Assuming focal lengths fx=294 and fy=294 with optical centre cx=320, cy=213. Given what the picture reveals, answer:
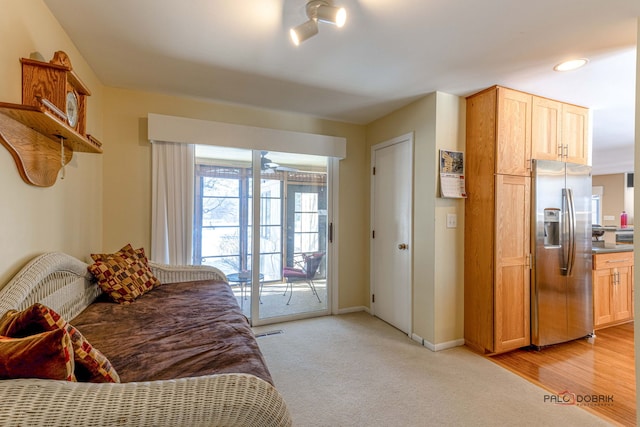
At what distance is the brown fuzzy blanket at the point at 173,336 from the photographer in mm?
1165

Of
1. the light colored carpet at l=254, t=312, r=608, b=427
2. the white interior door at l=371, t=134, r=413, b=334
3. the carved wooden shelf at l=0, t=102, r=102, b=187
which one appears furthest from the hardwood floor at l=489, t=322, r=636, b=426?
the carved wooden shelf at l=0, t=102, r=102, b=187

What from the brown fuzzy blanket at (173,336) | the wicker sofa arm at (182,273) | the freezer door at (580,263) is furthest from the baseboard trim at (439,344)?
the wicker sofa arm at (182,273)

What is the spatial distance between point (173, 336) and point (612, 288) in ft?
14.4

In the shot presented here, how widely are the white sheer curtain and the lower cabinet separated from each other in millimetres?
4251

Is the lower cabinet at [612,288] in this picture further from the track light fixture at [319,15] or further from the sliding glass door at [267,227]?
the track light fixture at [319,15]

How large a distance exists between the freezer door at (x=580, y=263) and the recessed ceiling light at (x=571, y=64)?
101cm

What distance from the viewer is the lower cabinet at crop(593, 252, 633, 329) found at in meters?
3.15

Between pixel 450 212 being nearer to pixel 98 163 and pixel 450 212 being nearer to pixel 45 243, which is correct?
pixel 45 243

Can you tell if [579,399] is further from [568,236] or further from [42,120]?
[42,120]

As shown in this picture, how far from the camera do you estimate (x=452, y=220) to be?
109 inches

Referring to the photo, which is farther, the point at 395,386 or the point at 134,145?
the point at 134,145

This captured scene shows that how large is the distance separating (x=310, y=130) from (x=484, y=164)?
187cm

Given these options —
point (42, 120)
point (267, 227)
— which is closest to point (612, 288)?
point (267, 227)

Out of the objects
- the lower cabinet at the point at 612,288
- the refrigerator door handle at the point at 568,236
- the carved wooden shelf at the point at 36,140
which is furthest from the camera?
the lower cabinet at the point at 612,288
